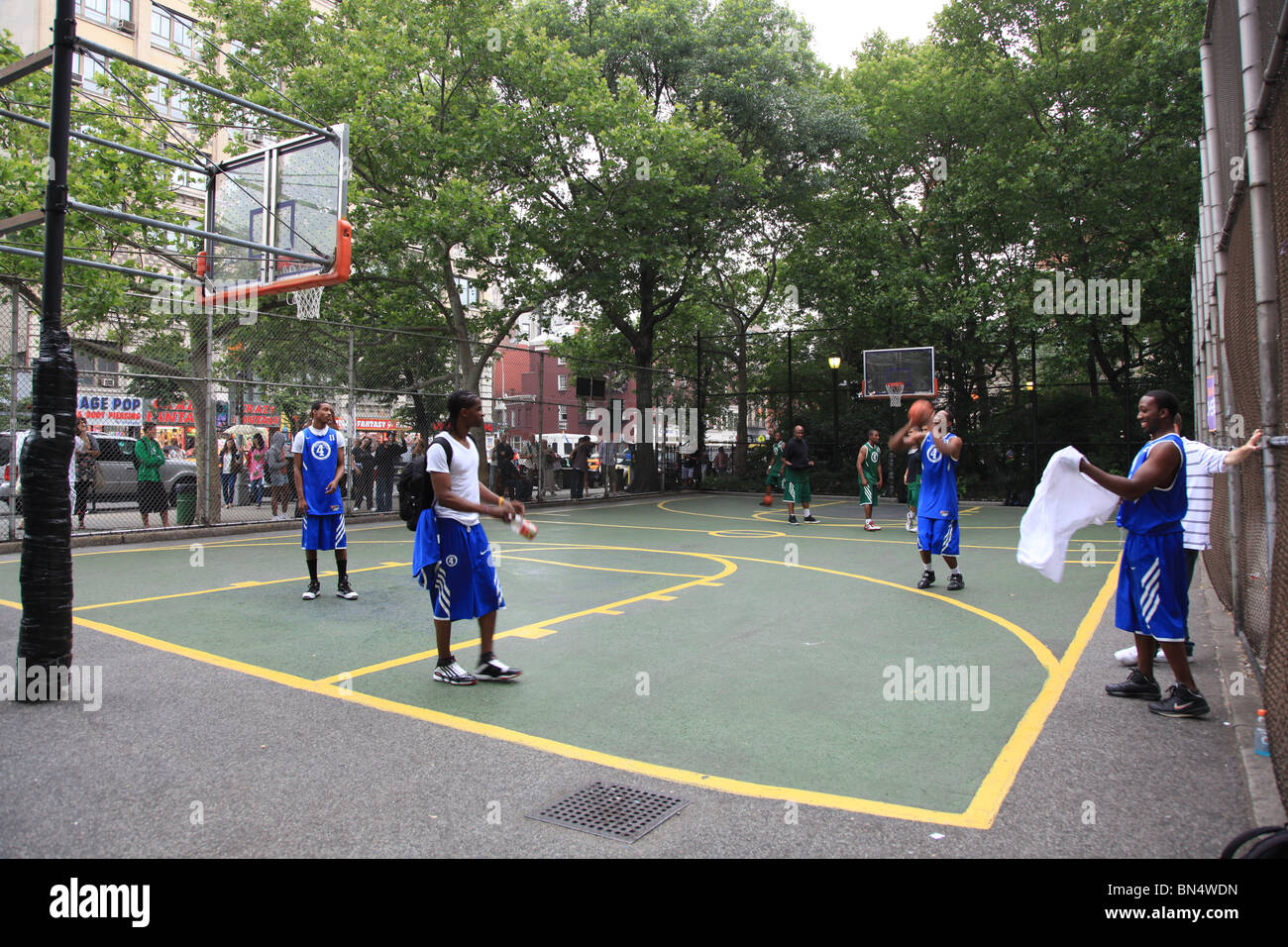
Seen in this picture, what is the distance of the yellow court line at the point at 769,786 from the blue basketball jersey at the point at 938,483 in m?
2.71

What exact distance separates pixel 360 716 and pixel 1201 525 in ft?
17.8

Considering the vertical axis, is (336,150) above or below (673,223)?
below

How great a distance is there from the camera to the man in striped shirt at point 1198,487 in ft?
15.2

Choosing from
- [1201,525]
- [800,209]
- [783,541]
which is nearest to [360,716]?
[1201,525]

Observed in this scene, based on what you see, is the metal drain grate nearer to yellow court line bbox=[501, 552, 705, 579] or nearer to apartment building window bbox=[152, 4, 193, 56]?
yellow court line bbox=[501, 552, 705, 579]

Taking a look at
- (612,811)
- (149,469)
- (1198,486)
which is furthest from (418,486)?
(149,469)

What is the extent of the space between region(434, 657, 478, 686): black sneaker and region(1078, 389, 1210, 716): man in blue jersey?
3.94m

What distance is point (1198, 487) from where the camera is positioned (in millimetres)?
5383

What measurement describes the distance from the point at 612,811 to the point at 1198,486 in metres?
4.27

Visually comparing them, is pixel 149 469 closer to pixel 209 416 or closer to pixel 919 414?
pixel 209 416
